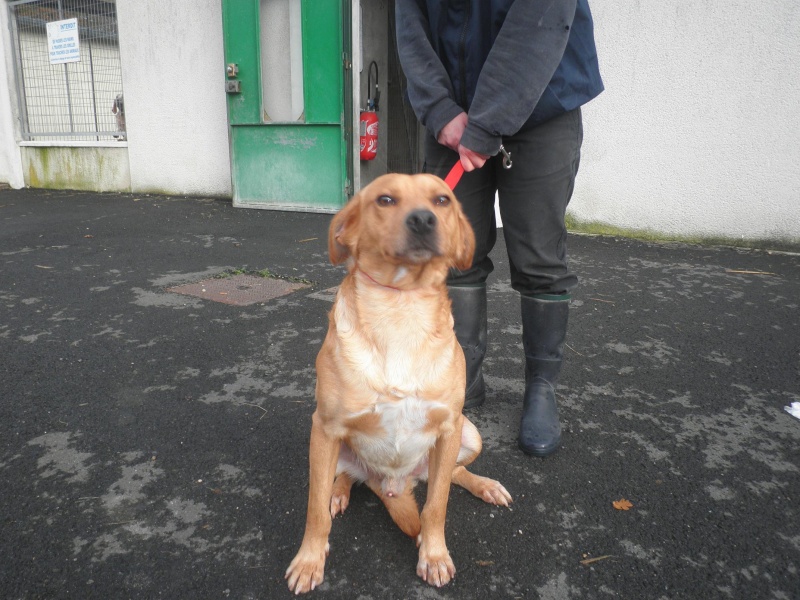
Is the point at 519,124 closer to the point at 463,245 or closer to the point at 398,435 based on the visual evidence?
the point at 463,245

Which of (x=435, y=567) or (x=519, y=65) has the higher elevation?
(x=519, y=65)

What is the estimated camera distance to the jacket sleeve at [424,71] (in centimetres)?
204

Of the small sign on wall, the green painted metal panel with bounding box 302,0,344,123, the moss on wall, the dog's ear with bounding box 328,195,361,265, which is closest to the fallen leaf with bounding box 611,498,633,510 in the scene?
the dog's ear with bounding box 328,195,361,265

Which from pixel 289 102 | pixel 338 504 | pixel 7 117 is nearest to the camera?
pixel 338 504

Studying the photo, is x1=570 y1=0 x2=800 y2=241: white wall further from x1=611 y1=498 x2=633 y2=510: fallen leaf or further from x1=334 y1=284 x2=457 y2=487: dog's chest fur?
x1=334 y1=284 x2=457 y2=487: dog's chest fur

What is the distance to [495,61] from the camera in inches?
74.6

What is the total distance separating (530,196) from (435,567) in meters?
1.33

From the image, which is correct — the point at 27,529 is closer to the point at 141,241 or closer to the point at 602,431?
the point at 602,431

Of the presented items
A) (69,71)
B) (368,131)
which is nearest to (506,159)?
(368,131)

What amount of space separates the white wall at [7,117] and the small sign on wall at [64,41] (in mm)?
939

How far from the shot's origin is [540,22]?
1.83 metres

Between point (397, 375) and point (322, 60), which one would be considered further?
point (322, 60)

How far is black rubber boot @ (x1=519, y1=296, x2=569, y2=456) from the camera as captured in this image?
2.11m

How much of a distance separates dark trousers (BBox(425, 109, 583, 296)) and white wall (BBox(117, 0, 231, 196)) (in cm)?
677
